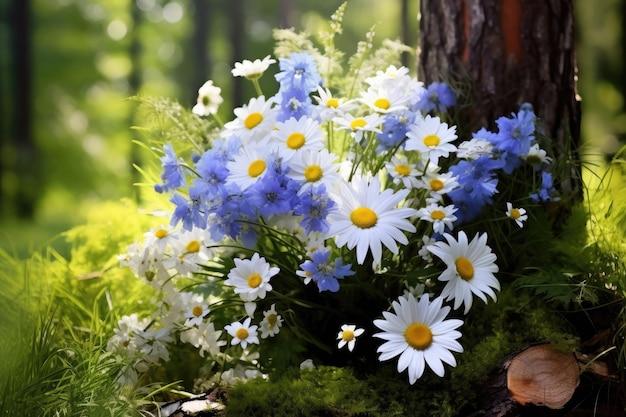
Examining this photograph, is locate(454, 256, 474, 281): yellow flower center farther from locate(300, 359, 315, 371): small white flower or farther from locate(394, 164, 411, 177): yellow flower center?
locate(300, 359, 315, 371): small white flower

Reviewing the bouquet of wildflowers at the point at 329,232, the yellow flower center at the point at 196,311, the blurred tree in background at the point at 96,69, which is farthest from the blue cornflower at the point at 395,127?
the blurred tree in background at the point at 96,69

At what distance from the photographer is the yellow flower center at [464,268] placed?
163 centimetres

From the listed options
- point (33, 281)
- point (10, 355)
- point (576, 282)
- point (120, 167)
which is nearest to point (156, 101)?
point (33, 281)

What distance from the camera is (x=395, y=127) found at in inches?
73.1

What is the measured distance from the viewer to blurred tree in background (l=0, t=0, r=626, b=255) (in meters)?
11.5

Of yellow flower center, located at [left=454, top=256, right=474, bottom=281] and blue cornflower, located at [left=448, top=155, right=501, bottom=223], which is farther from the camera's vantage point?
blue cornflower, located at [left=448, top=155, right=501, bottom=223]

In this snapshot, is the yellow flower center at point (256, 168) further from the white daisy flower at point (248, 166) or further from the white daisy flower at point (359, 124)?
the white daisy flower at point (359, 124)

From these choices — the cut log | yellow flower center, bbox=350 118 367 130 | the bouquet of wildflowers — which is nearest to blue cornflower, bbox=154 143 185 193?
the bouquet of wildflowers

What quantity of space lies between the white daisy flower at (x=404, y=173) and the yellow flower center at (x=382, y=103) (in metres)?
0.15

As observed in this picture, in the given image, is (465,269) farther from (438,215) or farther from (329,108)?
(329,108)

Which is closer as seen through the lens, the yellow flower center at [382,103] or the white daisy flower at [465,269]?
the white daisy flower at [465,269]

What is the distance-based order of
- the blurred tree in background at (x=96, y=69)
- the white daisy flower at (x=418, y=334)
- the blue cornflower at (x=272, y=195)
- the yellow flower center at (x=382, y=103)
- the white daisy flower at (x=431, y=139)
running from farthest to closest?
1. the blurred tree in background at (x=96, y=69)
2. the yellow flower center at (x=382, y=103)
3. the white daisy flower at (x=431, y=139)
4. the blue cornflower at (x=272, y=195)
5. the white daisy flower at (x=418, y=334)

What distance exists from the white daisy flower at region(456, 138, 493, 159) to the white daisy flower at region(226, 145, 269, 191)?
0.54 meters

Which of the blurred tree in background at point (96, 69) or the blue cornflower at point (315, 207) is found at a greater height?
the blurred tree in background at point (96, 69)
